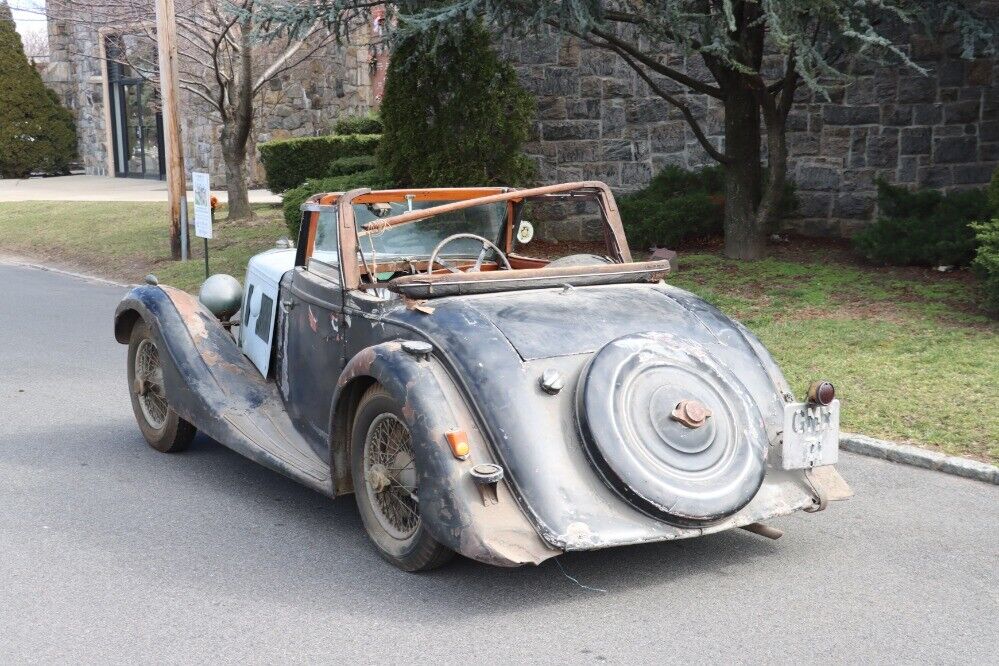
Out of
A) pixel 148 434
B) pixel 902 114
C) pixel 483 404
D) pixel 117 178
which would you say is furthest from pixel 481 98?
pixel 117 178

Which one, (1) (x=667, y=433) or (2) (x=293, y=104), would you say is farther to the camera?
(2) (x=293, y=104)

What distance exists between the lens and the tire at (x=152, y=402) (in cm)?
679

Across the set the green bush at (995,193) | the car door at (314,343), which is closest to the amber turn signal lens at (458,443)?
the car door at (314,343)

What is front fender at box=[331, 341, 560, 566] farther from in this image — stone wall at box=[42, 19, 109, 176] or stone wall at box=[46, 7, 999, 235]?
stone wall at box=[42, 19, 109, 176]

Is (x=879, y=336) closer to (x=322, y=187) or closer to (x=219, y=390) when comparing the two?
(x=219, y=390)

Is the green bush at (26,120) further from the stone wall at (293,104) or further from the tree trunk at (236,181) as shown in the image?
the tree trunk at (236,181)

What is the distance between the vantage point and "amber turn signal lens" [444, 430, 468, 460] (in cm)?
452

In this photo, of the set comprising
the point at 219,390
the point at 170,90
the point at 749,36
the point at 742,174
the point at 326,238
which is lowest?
the point at 219,390

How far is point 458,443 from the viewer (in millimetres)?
4535

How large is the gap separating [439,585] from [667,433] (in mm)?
1150

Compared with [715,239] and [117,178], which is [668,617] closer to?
[715,239]

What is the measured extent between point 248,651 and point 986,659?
8.74 feet

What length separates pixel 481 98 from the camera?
46.4 ft

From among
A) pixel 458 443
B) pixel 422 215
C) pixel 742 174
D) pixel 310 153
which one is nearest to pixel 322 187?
pixel 742 174
